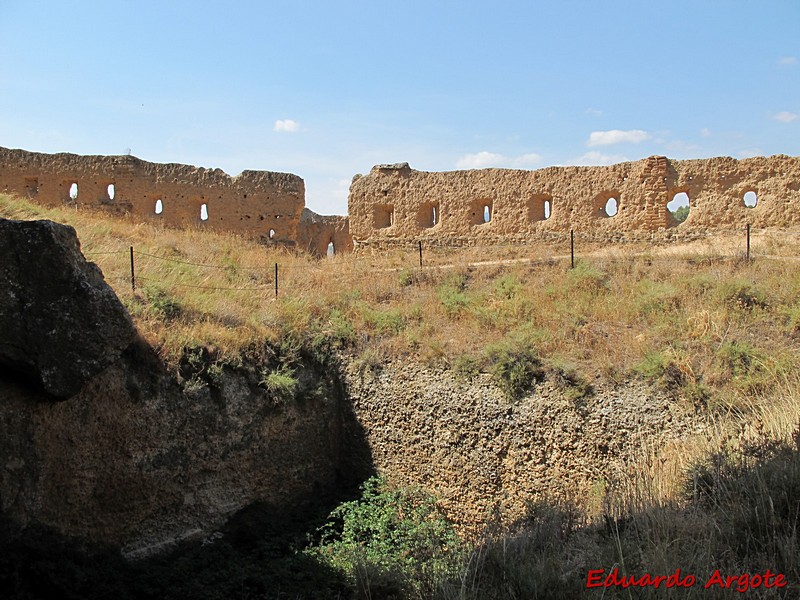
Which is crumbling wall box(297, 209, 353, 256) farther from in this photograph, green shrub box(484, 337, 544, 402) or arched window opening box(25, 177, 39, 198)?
green shrub box(484, 337, 544, 402)

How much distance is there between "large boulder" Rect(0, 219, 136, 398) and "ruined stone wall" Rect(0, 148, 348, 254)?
384 inches

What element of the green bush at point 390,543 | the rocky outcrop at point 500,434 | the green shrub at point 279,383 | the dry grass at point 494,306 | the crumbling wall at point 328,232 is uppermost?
the crumbling wall at point 328,232

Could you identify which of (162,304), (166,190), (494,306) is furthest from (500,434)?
(166,190)

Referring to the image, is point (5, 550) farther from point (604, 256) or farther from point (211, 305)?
point (604, 256)

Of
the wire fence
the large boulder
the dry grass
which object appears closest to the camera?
the large boulder

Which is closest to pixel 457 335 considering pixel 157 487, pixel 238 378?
pixel 238 378

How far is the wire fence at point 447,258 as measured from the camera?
11.5 meters

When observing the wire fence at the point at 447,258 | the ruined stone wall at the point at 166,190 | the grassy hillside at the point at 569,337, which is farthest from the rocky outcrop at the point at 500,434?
the ruined stone wall at the point at 166,190

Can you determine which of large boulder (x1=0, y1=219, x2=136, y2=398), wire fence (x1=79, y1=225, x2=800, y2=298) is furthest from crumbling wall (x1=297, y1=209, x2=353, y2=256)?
large boulder (x1=0, y1=219, x2=136, y2=398)

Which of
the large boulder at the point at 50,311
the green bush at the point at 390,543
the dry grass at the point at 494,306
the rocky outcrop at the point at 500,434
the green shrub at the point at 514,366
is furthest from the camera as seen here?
the green shrub at the point at 514,366

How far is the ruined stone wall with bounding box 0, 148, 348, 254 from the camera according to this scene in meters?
15.9

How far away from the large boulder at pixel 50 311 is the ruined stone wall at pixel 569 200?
999 cm

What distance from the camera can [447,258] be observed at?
14891 mm

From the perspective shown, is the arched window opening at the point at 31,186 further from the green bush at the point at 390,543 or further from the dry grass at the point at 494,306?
the green bush at the point at 390,543
